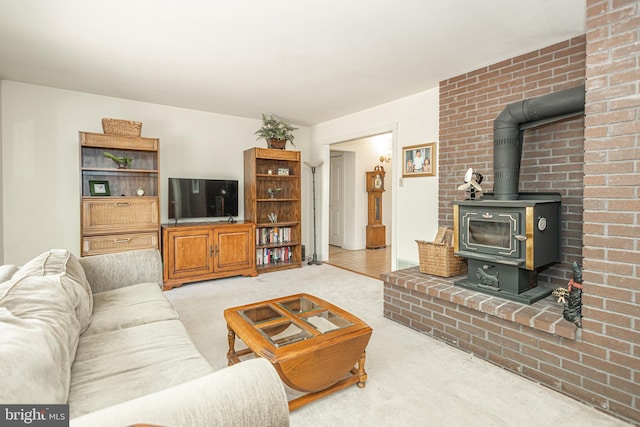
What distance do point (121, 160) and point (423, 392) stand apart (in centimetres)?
410

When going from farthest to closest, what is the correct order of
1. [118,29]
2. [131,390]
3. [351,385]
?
[118,29] < [351,385] < [131,390]

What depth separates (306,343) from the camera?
1.70 m

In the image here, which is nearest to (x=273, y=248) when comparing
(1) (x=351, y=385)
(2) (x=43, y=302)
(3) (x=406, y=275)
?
(3) (x=406, y=275)

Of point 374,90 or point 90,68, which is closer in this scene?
point 90,68

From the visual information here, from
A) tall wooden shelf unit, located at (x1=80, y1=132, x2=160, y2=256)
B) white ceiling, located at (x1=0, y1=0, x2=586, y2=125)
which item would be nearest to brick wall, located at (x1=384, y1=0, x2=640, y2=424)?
white ceiling, located at (x1=0, y1=0, x2=586, y2=125)

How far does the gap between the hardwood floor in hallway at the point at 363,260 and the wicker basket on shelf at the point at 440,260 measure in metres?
1.52

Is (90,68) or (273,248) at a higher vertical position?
(90,68)

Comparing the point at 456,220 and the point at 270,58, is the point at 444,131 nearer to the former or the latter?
the point at 456,220

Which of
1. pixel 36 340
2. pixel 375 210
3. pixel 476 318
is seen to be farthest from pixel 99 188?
pixel 375 210

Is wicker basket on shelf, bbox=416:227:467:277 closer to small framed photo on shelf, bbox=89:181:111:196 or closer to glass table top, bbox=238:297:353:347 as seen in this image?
glass table top, bbox=238:297:353:347

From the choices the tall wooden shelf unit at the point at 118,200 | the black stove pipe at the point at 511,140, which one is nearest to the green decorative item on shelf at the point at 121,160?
the tall wooden shelf unit at the point at 118,200

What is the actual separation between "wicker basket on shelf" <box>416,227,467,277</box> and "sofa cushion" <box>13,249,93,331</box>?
2648 mm

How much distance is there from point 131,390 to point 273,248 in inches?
160

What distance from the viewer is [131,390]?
1238 mm
